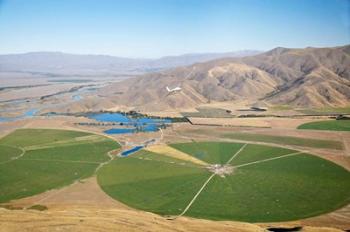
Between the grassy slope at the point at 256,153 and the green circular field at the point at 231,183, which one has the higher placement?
the grassy slope at the point at 256,153

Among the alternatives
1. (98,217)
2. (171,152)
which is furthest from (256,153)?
(98,217)

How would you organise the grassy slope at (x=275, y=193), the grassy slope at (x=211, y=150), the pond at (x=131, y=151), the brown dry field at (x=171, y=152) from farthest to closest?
1. the pond at (x=131, y=151)
2. the grassy slope at (x=211, y=150)
3. the brown dry field at (x=171, y=152)
4. the grassy slope at (x=275, y=193)

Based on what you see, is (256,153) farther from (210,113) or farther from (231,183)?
(210,113)

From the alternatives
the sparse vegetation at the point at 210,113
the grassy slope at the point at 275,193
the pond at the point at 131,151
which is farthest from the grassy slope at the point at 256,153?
the sparse vegetation at the point at 210,113

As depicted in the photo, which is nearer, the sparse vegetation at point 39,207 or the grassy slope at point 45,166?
the sparse vegetation at point 39,207

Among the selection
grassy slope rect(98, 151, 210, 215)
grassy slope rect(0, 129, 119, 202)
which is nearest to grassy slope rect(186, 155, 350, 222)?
grassy slope rect(98, 151, 210, 215)

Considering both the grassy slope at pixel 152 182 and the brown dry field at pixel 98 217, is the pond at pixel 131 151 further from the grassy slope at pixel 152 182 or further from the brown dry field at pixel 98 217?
the brown dry field at pixel 98 217

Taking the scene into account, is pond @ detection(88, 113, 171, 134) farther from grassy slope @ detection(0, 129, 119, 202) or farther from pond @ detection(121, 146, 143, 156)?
pond @ detection(121, 146, 143, 156)
